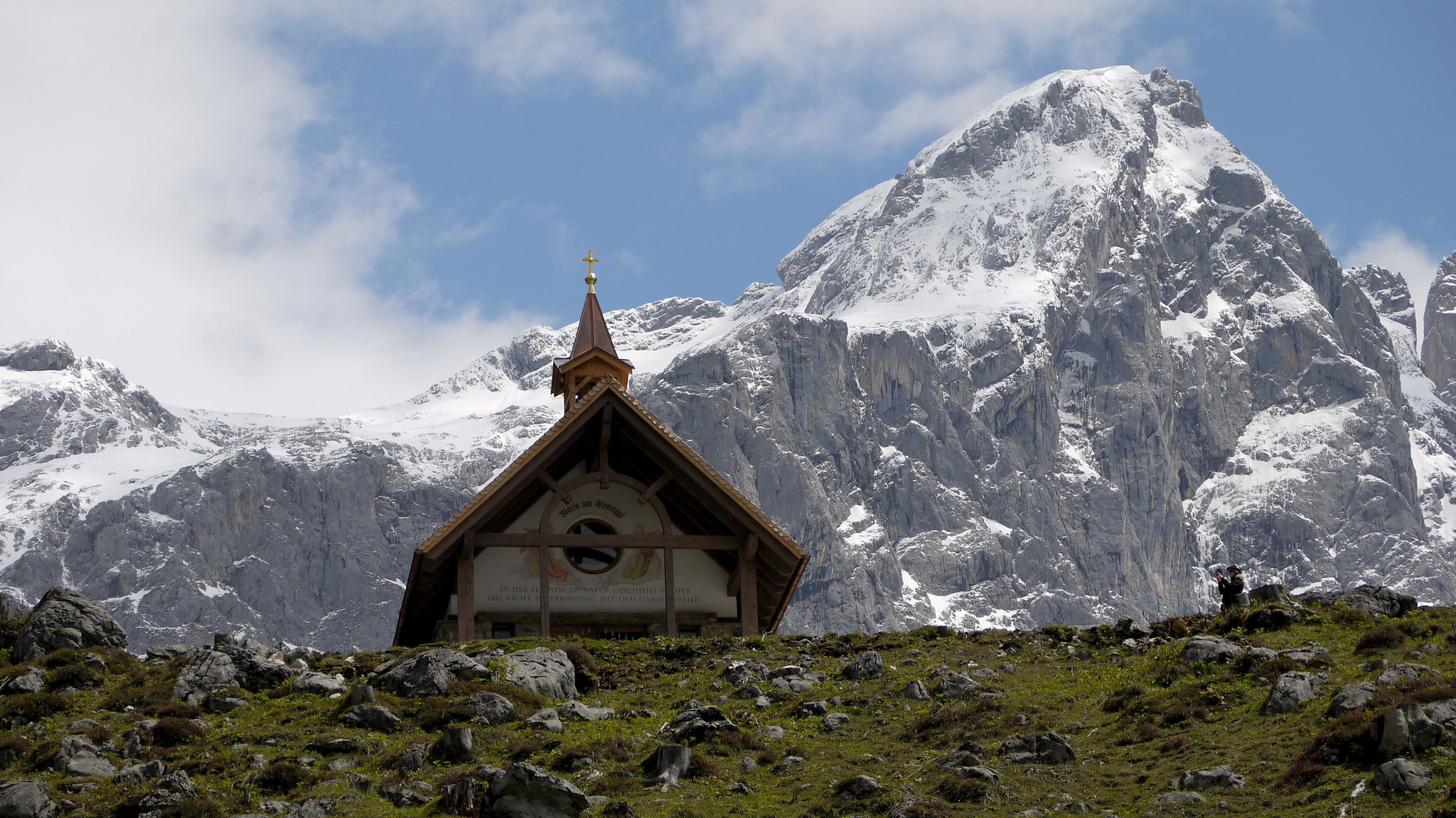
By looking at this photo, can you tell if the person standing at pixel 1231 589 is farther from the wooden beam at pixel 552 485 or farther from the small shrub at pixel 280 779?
the small shrub at pixel 280 779

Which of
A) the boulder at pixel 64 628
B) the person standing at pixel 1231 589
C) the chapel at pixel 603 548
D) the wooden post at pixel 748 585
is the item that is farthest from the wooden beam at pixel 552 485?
the person standing at pixel 1231 589

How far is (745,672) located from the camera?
29.2 m

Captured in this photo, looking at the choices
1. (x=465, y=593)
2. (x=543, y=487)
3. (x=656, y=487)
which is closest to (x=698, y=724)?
(x=465, y=593)

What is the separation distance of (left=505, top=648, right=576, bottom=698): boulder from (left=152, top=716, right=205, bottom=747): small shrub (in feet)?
17.1

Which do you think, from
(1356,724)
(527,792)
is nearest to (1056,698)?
(1356,724)

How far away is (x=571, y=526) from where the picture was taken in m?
37.0

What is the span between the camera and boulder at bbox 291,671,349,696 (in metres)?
27.2

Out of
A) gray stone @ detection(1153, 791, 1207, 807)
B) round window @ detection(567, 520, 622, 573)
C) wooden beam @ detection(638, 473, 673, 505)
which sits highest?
wooden beam @ detection(638, 473, 673, 505)

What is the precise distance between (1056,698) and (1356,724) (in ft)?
21.7

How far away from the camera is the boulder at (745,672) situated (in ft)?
94.5

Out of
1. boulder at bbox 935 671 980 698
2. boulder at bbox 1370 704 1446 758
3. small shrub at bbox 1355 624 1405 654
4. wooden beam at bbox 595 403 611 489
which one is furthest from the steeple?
boulder at bbox 1370 704 1446 758

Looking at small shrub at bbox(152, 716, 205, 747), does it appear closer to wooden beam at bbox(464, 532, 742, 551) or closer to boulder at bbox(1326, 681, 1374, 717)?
wooden beam at bbox(464, 532, 742, 551)

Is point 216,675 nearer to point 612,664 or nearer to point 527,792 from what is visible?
point 612,664

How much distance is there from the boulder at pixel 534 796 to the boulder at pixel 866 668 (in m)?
10.0
